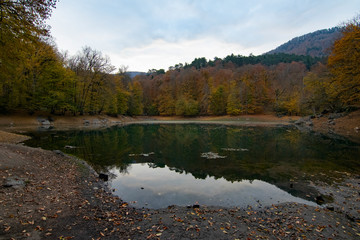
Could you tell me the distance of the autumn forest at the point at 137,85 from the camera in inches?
581

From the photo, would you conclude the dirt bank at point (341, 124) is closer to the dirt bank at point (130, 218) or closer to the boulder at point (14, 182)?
the dirt bank at point (130, 218)

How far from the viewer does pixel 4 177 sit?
8.37m

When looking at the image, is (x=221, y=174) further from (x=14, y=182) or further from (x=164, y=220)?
(x=14, y=182)

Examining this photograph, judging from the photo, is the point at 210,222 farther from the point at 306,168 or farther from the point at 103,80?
the point at 103,80

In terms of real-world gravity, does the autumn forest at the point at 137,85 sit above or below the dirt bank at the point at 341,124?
above

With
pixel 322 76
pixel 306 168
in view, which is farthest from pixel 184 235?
pixel 322 76

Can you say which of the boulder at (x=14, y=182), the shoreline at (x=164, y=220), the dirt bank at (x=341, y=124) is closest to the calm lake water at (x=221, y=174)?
the shoreline at (x=164, y=220)

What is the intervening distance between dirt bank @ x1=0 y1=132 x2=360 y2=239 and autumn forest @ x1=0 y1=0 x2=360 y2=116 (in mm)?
10217

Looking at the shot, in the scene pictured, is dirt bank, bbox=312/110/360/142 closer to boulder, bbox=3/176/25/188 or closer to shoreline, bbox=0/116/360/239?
shoreline, bbox=0/116/360/239

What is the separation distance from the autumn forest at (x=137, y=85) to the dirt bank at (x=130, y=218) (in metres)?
10.2

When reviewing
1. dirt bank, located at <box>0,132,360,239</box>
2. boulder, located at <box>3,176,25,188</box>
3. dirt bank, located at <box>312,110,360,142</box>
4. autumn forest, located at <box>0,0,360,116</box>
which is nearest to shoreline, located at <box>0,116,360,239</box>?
dirt bank, located at <box>0,132,360,239</box>

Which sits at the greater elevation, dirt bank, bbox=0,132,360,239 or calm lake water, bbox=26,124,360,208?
dirt bank, bbox=0,132,360,239

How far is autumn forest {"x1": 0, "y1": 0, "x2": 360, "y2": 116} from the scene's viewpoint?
48.4ft

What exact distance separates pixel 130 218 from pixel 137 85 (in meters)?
92.2
